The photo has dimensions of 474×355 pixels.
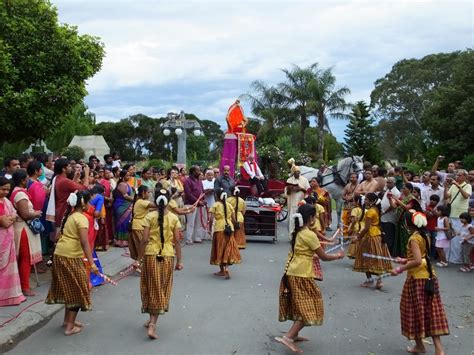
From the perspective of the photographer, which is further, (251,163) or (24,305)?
(251,163)

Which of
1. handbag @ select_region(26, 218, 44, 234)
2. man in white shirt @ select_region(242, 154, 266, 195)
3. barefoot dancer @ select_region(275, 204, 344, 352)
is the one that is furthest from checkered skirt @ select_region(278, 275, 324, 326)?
man in white shirt @ select_region(242, 154, 266, 195)

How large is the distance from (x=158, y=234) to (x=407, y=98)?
47.2 metres

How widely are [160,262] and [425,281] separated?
9.78 feet

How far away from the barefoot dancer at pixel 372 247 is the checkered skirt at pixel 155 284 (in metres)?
3.60

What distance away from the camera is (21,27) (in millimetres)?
Answer: 14250

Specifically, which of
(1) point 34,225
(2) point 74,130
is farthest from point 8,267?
(2) point 74,130

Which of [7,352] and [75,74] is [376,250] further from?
[75,74]

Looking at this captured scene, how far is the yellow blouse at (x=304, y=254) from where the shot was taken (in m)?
5.65

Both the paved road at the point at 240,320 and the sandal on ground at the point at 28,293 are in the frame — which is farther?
the sandal on ground at the point at 28,293

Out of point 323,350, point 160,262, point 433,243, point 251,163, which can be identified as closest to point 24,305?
point 160,262

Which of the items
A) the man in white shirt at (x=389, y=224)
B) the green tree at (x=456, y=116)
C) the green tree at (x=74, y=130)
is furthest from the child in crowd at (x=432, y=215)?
the green tree at (x=74, y=130)

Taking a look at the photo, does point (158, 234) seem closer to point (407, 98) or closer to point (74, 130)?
point (74, 130)

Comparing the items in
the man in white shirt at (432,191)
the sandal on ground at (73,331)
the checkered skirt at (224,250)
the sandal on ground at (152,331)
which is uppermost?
the man in white shirt at (432,191)

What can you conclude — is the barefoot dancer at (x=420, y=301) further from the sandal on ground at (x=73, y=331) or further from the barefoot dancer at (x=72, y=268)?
the sandal on ground at (x=73, y=331)
